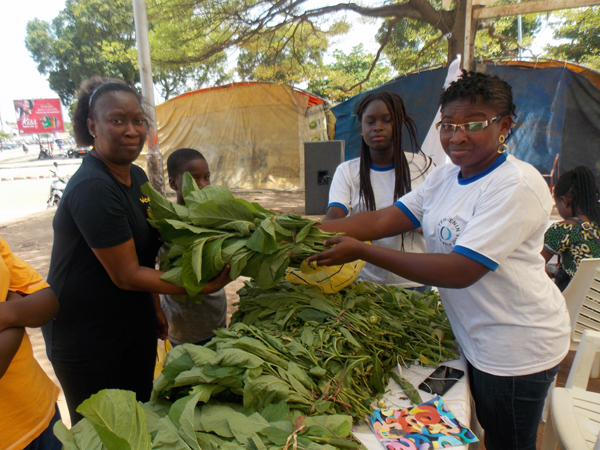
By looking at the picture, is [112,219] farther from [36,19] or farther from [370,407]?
[36,19]

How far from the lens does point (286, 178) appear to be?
1309cm

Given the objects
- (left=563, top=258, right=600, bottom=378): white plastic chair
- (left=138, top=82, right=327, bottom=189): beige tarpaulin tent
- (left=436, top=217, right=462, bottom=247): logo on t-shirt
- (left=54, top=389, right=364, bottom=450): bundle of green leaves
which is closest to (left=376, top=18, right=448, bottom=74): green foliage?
(left=138, top=82, right=327, bottom=189): beige tarpaulin tent

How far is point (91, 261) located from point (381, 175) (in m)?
1.65

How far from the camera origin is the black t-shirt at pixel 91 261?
1500 mm

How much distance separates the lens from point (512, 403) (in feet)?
4.91

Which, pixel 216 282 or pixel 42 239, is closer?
pixel 216 282

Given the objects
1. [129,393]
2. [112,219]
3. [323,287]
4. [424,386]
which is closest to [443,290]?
[424,386]

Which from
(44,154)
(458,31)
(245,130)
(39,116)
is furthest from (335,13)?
(39,116)

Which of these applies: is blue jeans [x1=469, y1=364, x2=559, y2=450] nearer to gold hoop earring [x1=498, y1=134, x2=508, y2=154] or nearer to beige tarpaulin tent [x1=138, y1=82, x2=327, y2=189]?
gold hoop earring [x1=498, y1=134, x2=508, y2=154]

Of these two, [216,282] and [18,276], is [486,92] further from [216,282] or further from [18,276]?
[18,276]

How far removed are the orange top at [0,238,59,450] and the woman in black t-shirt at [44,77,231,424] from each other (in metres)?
0.17

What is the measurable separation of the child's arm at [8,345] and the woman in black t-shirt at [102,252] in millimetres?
322

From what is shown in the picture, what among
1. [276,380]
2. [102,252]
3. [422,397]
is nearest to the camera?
[276,380]

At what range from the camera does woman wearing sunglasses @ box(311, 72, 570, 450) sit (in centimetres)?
132
